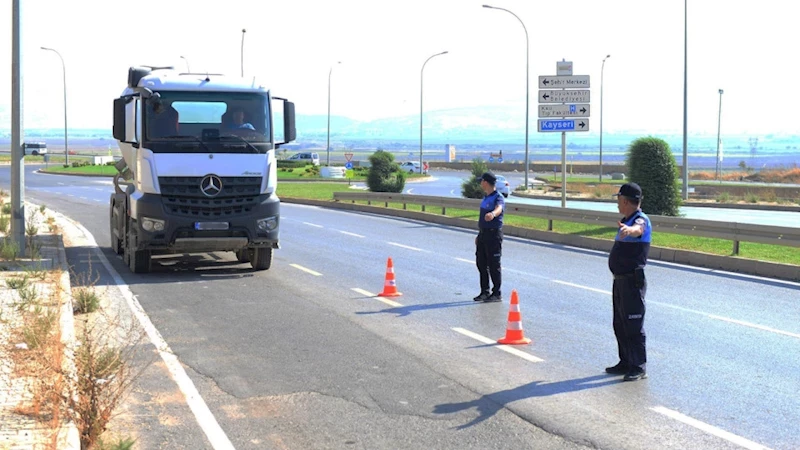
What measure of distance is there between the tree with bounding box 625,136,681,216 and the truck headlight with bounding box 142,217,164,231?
1583 cm

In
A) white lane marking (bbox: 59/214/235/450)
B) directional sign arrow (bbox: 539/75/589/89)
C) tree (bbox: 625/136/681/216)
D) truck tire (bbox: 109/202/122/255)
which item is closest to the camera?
white lane marking (bbox: 59/214/235/450)

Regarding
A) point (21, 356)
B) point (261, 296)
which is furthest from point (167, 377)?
point (261, 296)

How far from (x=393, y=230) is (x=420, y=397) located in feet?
60.2

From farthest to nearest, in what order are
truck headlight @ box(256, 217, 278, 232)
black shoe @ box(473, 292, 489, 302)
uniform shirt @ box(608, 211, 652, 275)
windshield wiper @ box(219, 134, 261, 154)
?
truck headlight @ box(256, 217, 278, 232)
windshield wiper @ box(219, 134, 261, 154)
black shoe @ box(473, 292, 489, 302)
uniform shirt @ box(608, 211, 652, 275)

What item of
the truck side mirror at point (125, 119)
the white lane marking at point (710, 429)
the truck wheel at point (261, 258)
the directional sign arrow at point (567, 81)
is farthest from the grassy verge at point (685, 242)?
the truck side mirror at point (125, 119)

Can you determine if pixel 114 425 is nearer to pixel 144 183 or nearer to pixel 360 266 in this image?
pixel 144 183

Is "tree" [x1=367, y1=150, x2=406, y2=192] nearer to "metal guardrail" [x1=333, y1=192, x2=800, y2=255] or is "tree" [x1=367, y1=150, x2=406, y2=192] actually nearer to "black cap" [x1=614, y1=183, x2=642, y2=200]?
A: "metal guardrail" [x1=333, y1=192, x2=800, y2=255]

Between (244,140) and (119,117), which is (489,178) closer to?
(244,140)

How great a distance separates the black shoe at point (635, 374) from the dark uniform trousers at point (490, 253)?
4.57 meters

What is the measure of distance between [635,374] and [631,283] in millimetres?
799

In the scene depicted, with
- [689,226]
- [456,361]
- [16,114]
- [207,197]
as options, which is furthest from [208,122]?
[689,226]

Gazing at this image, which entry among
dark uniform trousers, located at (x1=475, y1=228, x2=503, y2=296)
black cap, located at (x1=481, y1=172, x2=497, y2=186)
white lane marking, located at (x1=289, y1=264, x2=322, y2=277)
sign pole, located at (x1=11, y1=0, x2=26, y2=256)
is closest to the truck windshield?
white lane marking, located at (x1=289, y1=264, x2=322, y2=277)

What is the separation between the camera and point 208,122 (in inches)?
617

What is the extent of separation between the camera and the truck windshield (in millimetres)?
15398
